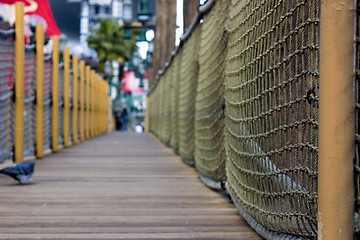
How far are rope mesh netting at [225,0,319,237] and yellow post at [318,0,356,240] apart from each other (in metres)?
0.23

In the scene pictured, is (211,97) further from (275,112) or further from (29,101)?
(29,101)

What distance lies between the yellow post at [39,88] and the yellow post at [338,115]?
5626 mm

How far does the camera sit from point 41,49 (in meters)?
7.02

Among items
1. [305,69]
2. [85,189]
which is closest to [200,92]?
[85,189]

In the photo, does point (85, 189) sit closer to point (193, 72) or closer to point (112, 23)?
point (193, 72)

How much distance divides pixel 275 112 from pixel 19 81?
396cm

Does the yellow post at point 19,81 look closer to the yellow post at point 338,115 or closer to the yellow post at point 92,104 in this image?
the yellow post at point 338,115

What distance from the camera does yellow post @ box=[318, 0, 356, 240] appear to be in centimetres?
164

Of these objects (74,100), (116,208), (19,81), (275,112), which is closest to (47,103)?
(19,81)

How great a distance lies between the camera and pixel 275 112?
2410mm

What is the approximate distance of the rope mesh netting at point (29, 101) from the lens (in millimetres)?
6453

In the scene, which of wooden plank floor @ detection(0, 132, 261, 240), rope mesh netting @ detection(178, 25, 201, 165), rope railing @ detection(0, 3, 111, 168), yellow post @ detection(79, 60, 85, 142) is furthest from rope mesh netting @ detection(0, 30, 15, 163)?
yellow post @ detection(79, 60, 85, 142)

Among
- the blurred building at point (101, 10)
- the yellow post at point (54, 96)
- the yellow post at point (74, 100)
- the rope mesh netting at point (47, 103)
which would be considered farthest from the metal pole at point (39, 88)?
the blurred building at point (101, 10)

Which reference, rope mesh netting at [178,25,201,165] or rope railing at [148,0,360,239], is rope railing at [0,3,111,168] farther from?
rope railing at [148,0,360,239]
